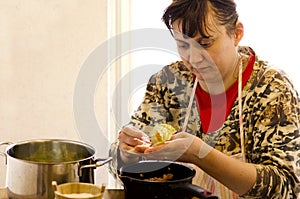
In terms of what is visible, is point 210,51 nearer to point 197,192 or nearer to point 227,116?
point 227,116

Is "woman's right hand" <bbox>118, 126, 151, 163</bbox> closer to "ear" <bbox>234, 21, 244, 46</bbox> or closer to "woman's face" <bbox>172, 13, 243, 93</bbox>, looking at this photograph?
"woman's face" <bbox>172, 13, 243, 93</bbox>

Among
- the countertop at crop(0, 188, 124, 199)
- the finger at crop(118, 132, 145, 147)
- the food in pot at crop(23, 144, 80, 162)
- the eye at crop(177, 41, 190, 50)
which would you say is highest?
the eye at crop(177, 41, 190, 50)

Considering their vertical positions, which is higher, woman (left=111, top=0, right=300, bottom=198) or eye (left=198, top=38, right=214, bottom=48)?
eye (left=198, top=38, right=214, bottom=48)

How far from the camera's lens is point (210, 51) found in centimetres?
152

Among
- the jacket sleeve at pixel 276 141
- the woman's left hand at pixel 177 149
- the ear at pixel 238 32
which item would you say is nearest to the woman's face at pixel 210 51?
the ear at pixel 238 32

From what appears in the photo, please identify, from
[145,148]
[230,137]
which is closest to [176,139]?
[145,148]

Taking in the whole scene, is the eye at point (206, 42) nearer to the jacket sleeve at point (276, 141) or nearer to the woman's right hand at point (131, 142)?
the jacket sleeve at point (276, 141)

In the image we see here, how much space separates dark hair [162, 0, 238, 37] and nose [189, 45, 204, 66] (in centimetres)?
4

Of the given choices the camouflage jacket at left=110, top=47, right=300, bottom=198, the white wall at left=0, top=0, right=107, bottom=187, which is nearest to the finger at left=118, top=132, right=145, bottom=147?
the camouflage jacket at left=110, top=47, right=300, bottom=198

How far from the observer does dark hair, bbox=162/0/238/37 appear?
1479mm

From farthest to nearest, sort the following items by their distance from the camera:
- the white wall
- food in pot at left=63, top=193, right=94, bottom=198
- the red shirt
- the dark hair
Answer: the white wall → the red shirt → the dark hair → food in pot at left=63, top=193, right=94, bottom=198

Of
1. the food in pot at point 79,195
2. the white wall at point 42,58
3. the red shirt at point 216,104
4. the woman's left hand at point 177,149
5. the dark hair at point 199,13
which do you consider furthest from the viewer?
the white wall at point 42,58

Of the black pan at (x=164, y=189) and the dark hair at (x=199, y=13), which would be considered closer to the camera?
the black pan at (x=164, y=189)

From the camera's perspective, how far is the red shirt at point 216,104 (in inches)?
63.1
